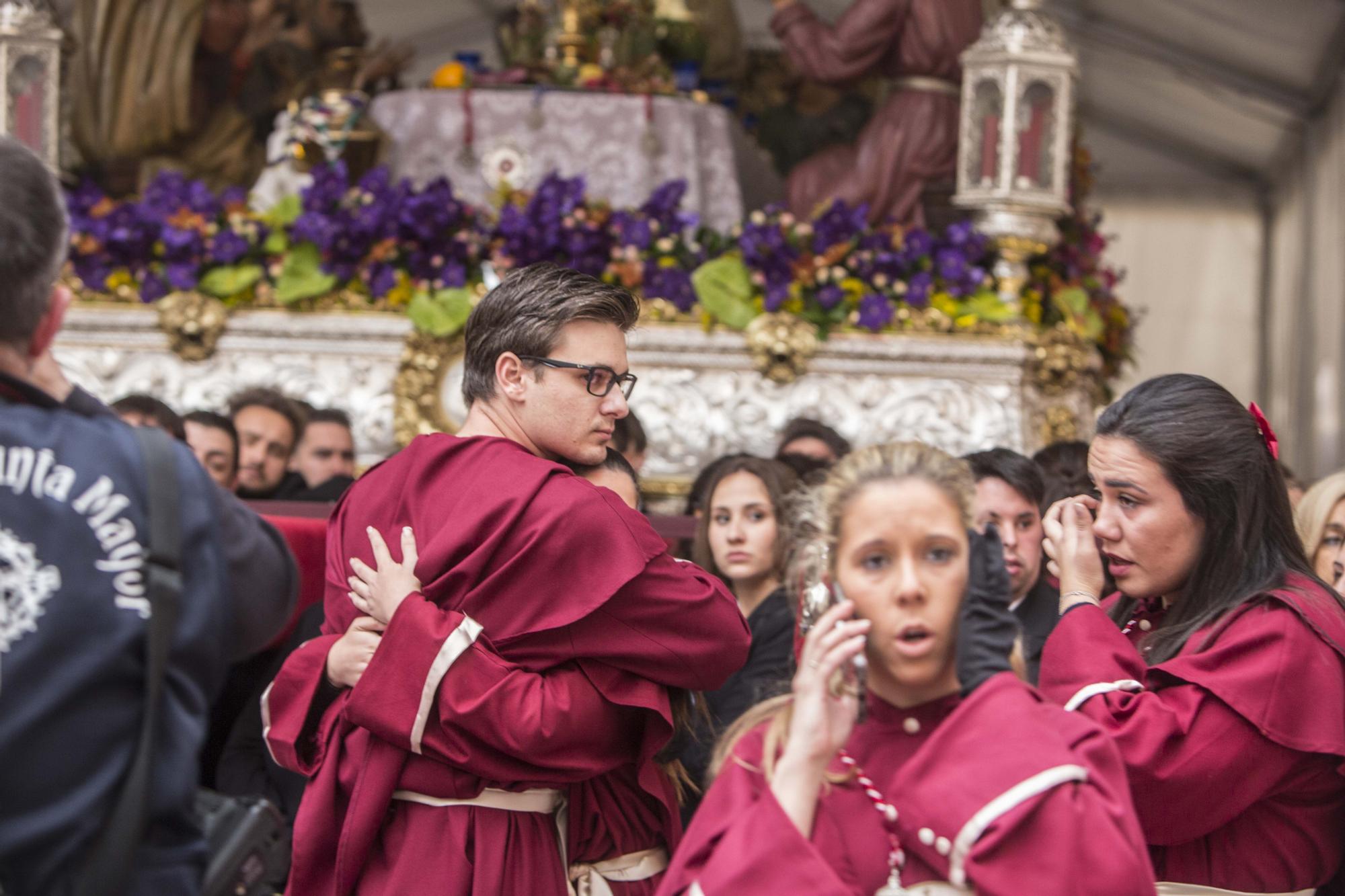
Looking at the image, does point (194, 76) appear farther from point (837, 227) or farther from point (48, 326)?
point (48, 326)

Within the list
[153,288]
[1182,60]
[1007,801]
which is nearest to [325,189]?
[153,288]

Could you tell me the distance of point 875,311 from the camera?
5996 mm

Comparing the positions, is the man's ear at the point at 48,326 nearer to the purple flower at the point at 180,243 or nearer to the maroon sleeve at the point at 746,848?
the maroon sleeve at the point at 746,848

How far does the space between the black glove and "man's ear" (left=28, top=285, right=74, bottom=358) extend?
1.22m

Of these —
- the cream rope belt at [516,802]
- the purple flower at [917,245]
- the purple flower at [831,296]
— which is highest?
the purple flower at [917,245]

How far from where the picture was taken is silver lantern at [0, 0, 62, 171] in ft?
22.0

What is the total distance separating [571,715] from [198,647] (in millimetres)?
783

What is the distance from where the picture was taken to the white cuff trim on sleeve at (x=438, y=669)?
2535 mm

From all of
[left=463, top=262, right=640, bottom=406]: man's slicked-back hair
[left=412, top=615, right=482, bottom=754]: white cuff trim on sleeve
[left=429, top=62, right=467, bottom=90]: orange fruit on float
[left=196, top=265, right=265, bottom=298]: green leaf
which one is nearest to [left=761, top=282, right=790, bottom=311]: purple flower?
[left=429, top=62, right=467, bottom=90]: orange fruit on float

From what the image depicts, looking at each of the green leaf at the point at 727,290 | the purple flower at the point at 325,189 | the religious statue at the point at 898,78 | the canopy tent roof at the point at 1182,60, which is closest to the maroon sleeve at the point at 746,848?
the green leaf at the point at 727,290

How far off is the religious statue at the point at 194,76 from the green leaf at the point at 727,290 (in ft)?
6.76

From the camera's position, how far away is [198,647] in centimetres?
193

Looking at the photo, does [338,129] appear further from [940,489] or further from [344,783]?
[940,489]

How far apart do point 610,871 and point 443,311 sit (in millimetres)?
3722
